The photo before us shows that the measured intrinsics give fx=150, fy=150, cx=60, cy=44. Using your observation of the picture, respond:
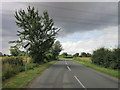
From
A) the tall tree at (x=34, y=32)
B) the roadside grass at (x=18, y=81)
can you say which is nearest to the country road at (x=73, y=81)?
the roadside grass at (x=18, y=81)

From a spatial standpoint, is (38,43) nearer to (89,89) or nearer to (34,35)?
(34,35)

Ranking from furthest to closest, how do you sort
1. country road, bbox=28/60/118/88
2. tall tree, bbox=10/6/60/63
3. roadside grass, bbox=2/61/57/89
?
tall tree, bbox=10/6/60/63
country road, bbox=28/60/118/88
roadside grass, bbox=2/61/57/89

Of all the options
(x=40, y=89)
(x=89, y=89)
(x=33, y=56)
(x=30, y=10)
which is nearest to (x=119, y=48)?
(x=89, y=89)

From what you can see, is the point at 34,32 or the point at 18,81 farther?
the point at 34,32

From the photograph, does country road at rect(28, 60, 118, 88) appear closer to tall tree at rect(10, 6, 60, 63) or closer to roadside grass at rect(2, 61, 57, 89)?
roadside grass at rect(2, 61, 57, 89)

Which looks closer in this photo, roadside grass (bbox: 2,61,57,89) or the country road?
roadside grass (bbox: 2,61,57,89)

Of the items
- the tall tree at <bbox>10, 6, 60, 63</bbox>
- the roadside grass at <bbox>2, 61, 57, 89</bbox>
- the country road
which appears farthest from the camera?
the tall tree at <bbox>10, 6, 60, 63</bbox>

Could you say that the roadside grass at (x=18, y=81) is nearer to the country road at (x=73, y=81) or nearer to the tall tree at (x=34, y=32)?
the country road at (x=73, y=81)

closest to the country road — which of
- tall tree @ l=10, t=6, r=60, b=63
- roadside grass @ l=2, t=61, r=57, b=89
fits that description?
roadside grass @ l=2, t=61, r=57, b=89

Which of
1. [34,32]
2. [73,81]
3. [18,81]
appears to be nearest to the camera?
[18,81]

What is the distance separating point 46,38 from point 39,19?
183 inches

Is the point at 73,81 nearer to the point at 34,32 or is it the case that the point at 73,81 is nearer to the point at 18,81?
the point at 18,81

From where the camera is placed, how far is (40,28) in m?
33.9

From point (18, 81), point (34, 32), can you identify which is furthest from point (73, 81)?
point (34, 32)
